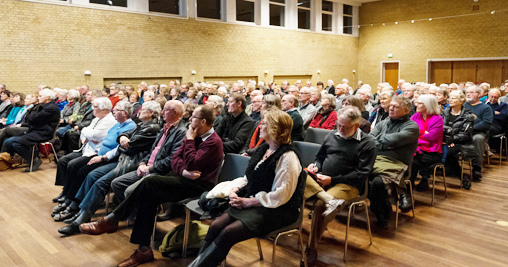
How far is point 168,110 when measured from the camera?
3.66 meters

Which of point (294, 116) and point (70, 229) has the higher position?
point (294, 116)

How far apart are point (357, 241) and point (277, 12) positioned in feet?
42.5

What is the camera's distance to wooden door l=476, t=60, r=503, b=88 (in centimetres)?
1414

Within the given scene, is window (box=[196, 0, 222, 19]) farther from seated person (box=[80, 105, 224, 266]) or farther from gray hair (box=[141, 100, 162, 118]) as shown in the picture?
seated person (box=[80, 105, 224, 266])

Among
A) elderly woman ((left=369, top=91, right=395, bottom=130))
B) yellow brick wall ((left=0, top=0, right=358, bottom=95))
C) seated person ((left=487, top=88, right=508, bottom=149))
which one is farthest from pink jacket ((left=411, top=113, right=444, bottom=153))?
yellow brick wall ((left=0, top=0, right=358, bottom=95))

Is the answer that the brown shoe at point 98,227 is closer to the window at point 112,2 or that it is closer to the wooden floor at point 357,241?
the wooden floor at point 357,241

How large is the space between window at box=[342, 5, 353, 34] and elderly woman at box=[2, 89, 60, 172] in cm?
1410

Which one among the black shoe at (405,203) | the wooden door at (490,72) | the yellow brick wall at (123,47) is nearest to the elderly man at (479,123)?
the black shoe at (405,203)

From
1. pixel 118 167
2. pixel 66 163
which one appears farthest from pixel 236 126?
pixel 66 163

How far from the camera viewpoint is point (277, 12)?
15.1 metres

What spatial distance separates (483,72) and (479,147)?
10888mm

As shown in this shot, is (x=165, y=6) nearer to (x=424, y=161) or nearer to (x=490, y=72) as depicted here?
(x=424, y=161)

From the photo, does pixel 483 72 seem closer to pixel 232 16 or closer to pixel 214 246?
pixel 232 16

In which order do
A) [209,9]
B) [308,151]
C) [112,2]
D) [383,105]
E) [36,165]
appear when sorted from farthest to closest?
[209,9], [112,2], [36,165], [383,105], [308,151]
